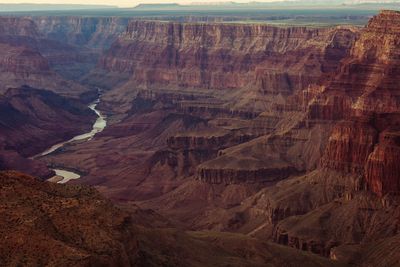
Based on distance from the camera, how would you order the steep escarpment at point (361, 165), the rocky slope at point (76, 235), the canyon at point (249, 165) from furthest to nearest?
the steep escarpment at point (361, 165), the canyon at point (249, 165), the rocky slope at point (76, 235)

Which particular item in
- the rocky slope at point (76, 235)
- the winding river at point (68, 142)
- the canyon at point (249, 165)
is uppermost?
the rocky slope at point (76, 235)

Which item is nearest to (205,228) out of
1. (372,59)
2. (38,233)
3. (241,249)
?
(241,249)

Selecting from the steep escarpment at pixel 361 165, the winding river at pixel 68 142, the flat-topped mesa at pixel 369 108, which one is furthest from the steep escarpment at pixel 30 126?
the steep escarpment at pixel 361 165

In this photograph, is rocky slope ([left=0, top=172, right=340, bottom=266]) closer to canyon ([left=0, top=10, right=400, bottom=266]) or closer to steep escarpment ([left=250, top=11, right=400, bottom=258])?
canyon ([left=0, top=10, right=400, bottom=266])

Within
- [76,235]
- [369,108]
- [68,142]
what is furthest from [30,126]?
[76,235]

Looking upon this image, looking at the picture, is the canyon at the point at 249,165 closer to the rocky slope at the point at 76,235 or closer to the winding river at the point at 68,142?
the rocky slope at the point at 76,235

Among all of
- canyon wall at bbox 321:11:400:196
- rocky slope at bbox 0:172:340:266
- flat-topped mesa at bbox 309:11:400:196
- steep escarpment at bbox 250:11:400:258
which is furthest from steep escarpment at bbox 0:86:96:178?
rocky slope at bbox 0:172:340:266
